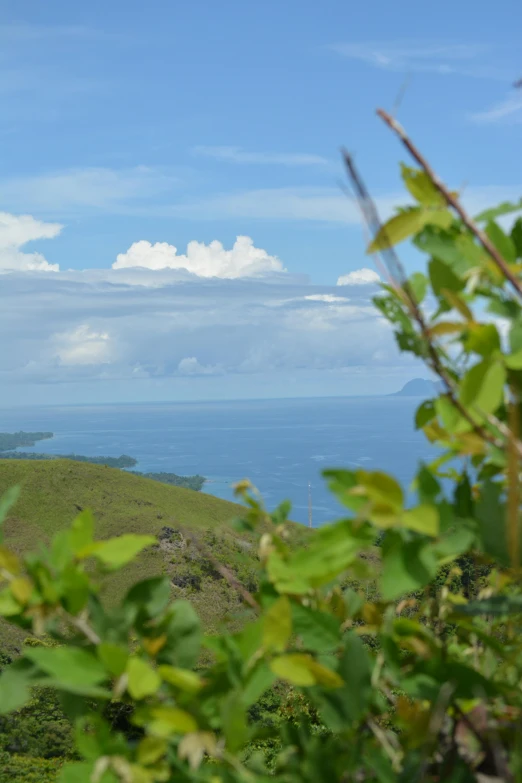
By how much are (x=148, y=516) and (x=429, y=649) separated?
4667 cm

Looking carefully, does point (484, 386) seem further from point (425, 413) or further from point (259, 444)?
point (259, 444)

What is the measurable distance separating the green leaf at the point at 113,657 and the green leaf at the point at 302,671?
116 mm

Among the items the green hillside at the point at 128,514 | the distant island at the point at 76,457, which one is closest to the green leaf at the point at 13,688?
the green hillside at the point at 128,514

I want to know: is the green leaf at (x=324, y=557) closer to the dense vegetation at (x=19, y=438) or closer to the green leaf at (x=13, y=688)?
the green leaf at (x=13, y=688)

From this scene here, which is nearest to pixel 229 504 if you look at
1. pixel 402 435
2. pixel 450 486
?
pixel 450 486

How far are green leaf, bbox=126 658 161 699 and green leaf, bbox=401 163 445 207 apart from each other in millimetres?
501

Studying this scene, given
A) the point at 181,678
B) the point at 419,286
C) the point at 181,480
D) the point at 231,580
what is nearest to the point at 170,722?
the point at 181,678

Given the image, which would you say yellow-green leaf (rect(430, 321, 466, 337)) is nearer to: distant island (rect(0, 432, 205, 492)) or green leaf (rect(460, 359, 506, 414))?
green leaf (rect(460, 359, 506, 414))

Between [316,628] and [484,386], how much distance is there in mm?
259

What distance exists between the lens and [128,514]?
46281 millimetres

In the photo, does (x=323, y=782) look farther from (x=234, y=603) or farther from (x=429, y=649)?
(x=234, y=603)

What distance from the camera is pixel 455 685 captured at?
0.59 meters

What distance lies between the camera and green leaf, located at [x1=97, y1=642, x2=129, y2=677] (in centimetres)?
54

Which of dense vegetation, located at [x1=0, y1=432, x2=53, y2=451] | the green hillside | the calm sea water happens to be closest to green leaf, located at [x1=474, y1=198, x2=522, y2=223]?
the green hillside
